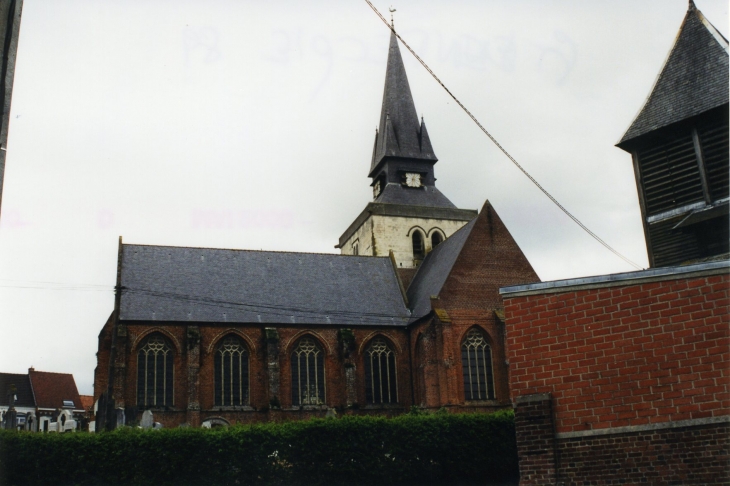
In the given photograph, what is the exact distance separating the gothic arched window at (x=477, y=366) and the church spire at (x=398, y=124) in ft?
55.8

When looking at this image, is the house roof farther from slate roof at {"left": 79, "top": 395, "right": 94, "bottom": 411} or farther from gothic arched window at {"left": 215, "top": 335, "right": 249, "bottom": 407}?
gothic arched window at {"left": 215, "top": 335, "right": 249, "bottom": 407}

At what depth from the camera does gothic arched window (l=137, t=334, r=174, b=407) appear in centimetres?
3188

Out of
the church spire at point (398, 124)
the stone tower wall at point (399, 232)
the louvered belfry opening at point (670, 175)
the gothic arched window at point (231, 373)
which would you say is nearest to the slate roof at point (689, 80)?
the louvered belfry opening at point (670, 175)

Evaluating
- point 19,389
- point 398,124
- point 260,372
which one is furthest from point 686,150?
point 19,389

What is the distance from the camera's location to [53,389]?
208 ft

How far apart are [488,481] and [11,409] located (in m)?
17.0

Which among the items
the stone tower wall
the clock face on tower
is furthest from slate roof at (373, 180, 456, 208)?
the stone tower wall

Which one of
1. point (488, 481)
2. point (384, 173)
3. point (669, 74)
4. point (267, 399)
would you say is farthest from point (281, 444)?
point (384, 173)

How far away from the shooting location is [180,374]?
3250cm

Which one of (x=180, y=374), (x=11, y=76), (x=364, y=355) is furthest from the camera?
(x=364, y=355)

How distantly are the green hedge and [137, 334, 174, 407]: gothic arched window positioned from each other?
385 inches

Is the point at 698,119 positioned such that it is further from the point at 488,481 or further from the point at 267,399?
the point at 267,399

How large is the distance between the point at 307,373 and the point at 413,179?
56.6 ft

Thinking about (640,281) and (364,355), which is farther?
(364,355)
